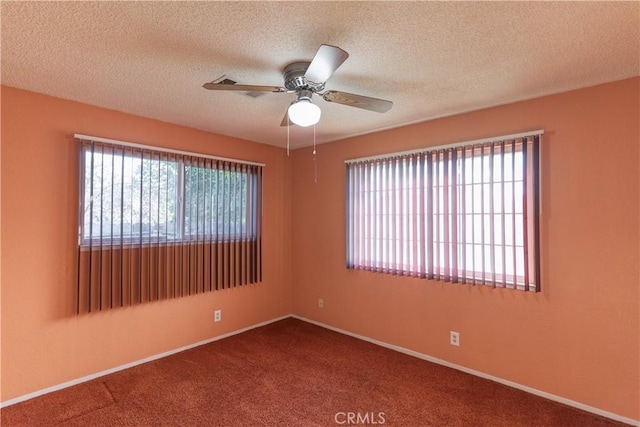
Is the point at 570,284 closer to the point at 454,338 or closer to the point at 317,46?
the point at 454,338

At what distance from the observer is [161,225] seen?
3.11 metres

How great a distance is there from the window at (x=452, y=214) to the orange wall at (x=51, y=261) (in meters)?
2.15

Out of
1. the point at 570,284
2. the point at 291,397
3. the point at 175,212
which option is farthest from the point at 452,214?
the point at 175,212

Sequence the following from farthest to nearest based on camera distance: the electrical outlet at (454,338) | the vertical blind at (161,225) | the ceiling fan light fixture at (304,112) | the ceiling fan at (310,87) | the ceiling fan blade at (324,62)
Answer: the electrical outlet at (454,338), the vertical blind at (161,225), the ceiling fan light fixture at (304,112), the ceiling fan at (310,87), the ceiling fan blade at (324,62)

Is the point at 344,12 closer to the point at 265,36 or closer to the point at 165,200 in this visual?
the point at 265,36

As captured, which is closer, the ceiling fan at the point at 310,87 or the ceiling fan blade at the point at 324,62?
the ceiling fan blade at the point at 324,62

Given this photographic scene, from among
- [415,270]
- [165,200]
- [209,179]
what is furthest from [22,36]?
[415,270]

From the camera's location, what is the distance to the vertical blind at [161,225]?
8.84ft

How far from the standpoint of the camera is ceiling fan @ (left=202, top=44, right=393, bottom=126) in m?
1.58

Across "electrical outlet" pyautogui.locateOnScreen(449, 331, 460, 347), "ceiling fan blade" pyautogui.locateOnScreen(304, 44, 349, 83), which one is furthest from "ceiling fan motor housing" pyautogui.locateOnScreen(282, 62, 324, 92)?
"electrical outlet" pyautogui.locateOnScreen(449, 331, 460, 347)

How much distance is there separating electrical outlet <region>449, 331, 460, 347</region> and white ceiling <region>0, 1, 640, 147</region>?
2.07 metres

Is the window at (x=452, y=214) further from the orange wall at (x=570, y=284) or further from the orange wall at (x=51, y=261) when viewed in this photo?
the orange wall at (x=51, y=261)

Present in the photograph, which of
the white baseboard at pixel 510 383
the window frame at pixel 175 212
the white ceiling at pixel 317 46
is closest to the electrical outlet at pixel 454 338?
the white baseboard at pixel 510 383

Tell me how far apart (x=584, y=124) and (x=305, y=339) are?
128 inches
